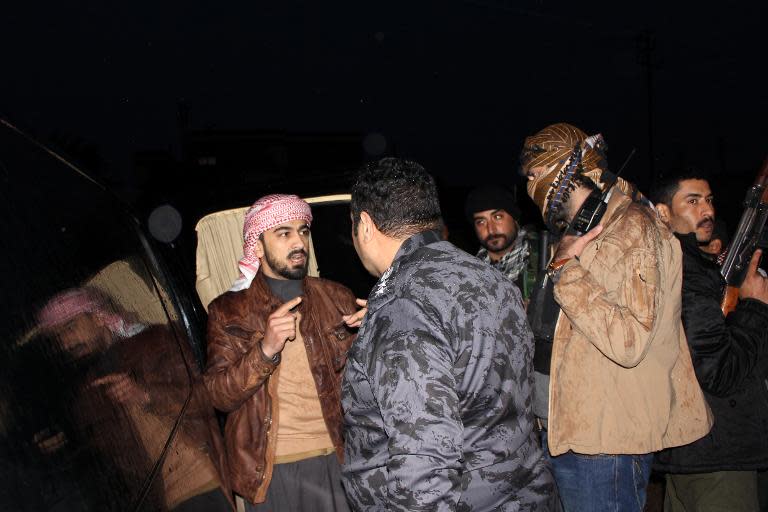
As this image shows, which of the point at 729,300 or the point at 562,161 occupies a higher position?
the point at 562,161

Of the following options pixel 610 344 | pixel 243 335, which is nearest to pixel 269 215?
pixel 243 335

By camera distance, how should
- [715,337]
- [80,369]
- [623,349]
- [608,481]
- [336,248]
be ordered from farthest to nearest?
[336,248] → [715,337] → [608,481] → [623,349] → [80,369]

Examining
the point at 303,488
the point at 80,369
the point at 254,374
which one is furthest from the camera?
the point at 303,488

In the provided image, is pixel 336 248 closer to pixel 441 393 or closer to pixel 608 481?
pixel 608 481

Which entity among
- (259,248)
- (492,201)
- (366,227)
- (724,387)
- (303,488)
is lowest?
(303,488)

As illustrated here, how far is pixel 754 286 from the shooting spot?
2709 millimetres

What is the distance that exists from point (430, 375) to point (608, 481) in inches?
48.6

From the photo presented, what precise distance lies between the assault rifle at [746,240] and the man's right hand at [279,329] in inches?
75.6

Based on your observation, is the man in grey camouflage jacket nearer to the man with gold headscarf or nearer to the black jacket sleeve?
the man with gold headscarf

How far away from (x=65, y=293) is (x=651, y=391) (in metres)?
1.97

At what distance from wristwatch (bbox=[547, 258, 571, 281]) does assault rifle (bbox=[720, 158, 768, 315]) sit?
950 millimetres

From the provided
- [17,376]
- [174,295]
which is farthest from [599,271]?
[17,376]

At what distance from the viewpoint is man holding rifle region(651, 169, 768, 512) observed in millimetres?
2504

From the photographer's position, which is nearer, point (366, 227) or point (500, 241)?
point (366, 227)
